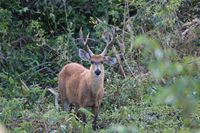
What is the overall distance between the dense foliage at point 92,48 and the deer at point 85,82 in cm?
24

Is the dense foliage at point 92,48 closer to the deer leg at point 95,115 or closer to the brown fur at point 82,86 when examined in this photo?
the deer leg at point 95,115

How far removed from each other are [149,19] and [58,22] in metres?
1.85

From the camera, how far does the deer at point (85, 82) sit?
9.23 m

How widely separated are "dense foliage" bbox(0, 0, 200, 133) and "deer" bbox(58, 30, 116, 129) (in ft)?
0.79

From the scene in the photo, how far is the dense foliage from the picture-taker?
26.7 feet

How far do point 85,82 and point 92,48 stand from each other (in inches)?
82.1

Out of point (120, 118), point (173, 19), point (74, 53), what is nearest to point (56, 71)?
point (74, 53)

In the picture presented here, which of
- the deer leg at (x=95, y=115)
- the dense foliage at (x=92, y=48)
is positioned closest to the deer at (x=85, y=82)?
the deer leg at (x=95, y=115)

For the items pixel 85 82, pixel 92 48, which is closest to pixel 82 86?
pixel 85 82

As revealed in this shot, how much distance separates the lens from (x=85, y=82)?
9469mm

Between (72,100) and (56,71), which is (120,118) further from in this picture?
(56,71)

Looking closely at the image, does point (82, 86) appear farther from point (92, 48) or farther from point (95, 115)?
point (92, 48)

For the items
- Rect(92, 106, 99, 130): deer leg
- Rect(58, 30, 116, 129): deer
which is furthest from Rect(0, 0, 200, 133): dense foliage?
Rect(58, 30, 116, 129): deer

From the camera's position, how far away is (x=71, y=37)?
11.4 m
